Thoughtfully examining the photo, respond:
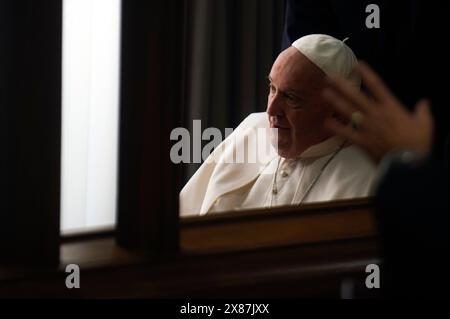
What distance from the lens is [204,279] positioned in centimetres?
95

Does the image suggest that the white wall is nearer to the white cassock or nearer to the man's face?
the white cassock

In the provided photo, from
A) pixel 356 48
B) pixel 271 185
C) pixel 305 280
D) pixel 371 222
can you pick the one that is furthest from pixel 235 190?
pixel 305 280

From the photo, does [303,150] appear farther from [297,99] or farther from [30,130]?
[30,130]

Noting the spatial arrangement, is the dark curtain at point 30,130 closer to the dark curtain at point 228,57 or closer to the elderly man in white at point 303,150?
the elderly man in white at point 303,150

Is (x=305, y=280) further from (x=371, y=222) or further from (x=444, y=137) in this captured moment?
(x=444, y=137)

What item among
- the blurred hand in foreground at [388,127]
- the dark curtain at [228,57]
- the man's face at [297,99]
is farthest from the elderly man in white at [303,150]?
the dark curtain at [228,57]

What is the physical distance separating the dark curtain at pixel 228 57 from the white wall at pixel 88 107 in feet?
1.79

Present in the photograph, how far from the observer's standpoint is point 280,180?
7.92 ft

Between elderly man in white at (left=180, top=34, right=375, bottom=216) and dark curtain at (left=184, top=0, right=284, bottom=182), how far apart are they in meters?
1.93

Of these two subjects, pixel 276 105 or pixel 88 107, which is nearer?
pixel 276 105

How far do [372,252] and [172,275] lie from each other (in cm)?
28

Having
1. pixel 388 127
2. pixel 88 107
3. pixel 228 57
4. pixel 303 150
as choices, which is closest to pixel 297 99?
pixel 303 150

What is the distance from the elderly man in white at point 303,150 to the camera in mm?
2328

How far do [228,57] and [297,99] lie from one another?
7.06 ft
